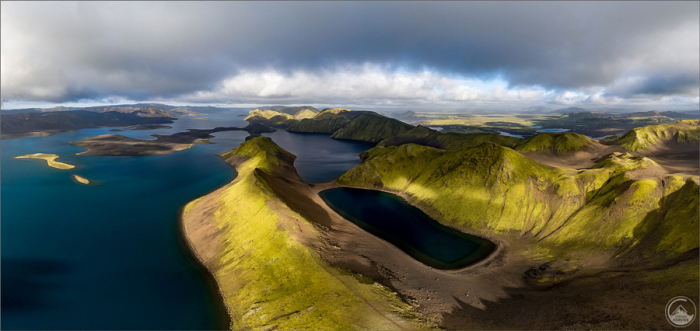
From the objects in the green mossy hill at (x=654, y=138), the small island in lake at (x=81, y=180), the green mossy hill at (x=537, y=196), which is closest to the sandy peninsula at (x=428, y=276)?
the green mossy hill at (x=537, y=196)

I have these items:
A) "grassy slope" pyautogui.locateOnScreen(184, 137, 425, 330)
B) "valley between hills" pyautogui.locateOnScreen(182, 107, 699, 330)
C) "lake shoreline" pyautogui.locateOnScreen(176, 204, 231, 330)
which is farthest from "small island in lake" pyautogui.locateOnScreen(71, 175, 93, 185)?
"grassy slope" pyautogui.locateOnScreen(184, 137, 425, 330)

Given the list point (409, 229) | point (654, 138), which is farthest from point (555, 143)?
point (409, 229)

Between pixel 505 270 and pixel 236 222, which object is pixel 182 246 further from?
pixel 505 270

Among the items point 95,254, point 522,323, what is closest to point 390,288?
point 522,323

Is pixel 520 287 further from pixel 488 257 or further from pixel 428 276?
pixel 428 276

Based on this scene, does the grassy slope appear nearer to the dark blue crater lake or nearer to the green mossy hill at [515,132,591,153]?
the dark blue crater lake
